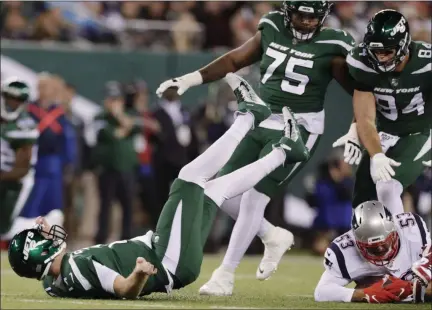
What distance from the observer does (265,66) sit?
774cm

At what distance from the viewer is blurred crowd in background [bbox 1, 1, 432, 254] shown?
1221cm

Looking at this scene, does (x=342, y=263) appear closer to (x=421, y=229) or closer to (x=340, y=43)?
(x=421, y=229)

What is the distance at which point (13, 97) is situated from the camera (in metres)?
11.0

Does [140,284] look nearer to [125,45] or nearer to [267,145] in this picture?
[267,145]

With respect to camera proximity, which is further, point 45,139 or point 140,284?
point 45,139

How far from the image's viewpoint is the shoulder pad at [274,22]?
776 cm

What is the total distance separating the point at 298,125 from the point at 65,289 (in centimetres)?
204

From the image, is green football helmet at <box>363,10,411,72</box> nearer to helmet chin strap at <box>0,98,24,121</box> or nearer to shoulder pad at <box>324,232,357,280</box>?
shoulder pad at <box>324,232,357,280</box>

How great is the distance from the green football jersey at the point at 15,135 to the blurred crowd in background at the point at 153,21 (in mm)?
2309

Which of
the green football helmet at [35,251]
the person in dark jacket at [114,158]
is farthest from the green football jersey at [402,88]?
the person in dark jacket at [114,158]

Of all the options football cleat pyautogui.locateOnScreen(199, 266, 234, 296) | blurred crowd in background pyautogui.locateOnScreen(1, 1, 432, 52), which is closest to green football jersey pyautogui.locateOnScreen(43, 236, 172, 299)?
football cleat pyautogui.locateOnScreen(199, 266, 234, 296)

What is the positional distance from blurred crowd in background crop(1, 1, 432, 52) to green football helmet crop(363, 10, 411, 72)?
19.1 ft

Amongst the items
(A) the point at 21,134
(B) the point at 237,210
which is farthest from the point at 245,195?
(A) the point at 21,134

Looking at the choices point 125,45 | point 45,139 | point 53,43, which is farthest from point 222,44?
point 45,139
